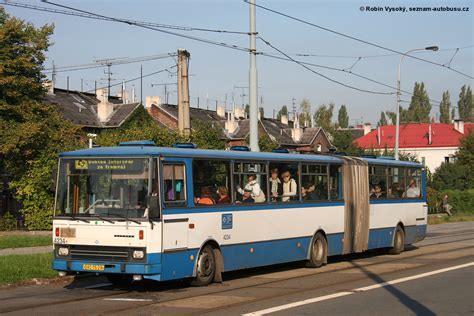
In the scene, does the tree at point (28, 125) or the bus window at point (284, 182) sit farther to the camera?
the tree at point (28, 125)

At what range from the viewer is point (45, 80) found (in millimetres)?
34562

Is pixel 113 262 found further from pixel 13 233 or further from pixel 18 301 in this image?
pixel 13 233

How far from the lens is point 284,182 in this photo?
17.4 meters

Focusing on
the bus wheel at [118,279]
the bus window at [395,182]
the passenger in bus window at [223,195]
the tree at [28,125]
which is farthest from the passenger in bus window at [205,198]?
the tree at [28,125]

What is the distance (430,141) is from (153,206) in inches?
3706

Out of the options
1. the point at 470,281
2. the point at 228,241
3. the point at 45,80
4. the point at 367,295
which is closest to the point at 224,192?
Answer: the point at 228,241

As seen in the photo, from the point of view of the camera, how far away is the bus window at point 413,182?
932 inches

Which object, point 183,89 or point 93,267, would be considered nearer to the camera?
point 93,267

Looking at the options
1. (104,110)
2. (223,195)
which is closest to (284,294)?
(223,195)

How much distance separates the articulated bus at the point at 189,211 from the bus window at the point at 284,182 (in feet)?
0.07

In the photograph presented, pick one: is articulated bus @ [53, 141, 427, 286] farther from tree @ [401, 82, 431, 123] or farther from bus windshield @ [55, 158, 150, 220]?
tree @ [401, 82, 431, 123]

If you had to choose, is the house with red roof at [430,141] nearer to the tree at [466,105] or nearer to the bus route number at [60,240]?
the tree at [466,105]

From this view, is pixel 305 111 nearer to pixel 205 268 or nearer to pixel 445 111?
pixel 445 111

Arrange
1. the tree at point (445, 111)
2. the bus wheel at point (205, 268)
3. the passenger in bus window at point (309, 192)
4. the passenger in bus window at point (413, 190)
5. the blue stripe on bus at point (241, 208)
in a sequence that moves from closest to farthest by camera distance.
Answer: the blue stripe on bus at point (241, 208)
the bus wheel at point (205, 268)
the passenger in bus window at point (309, 192)
the passenger in bus window at point (413, 190)
the tree at point (445, 111)
